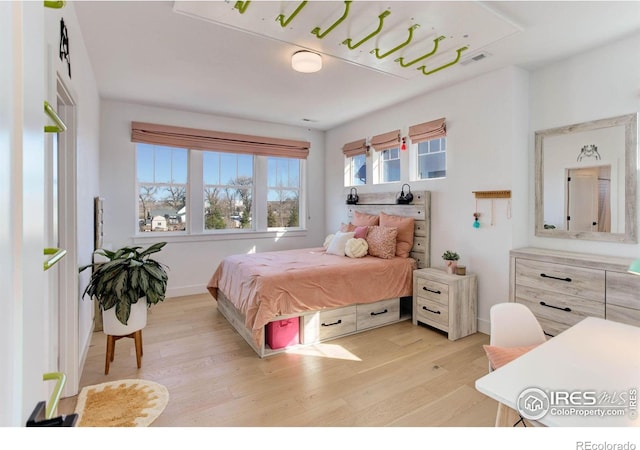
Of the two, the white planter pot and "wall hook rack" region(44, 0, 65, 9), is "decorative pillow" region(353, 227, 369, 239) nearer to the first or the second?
the white planter pot

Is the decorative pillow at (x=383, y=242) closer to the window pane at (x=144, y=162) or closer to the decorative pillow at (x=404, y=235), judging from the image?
the decorative pillow at (x=404, y=235)

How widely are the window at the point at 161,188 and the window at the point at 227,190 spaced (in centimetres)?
33

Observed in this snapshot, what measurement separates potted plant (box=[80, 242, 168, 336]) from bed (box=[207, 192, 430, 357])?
2.66 ft

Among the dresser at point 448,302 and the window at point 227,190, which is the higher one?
the window at point 227,190

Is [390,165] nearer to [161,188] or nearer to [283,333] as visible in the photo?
[283,333]

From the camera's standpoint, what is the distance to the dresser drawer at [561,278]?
2486mm

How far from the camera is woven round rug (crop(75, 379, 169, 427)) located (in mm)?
1938

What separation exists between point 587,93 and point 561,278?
1665mm

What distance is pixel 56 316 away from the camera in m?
2.19

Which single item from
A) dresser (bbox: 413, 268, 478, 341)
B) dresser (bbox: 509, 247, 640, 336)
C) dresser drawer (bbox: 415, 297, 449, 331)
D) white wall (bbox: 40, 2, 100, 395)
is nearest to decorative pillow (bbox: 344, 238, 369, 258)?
dresser (bbox: 413, 268, 478, 341)

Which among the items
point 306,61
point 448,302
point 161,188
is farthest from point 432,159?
point 161,188

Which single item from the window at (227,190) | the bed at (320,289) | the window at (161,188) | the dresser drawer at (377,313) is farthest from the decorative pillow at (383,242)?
the window at (161,188)

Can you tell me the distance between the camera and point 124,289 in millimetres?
2381

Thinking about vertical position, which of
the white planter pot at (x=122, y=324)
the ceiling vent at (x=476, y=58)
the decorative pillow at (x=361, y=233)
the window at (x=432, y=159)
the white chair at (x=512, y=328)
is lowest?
the white planter pot at (x=122, y=324)
